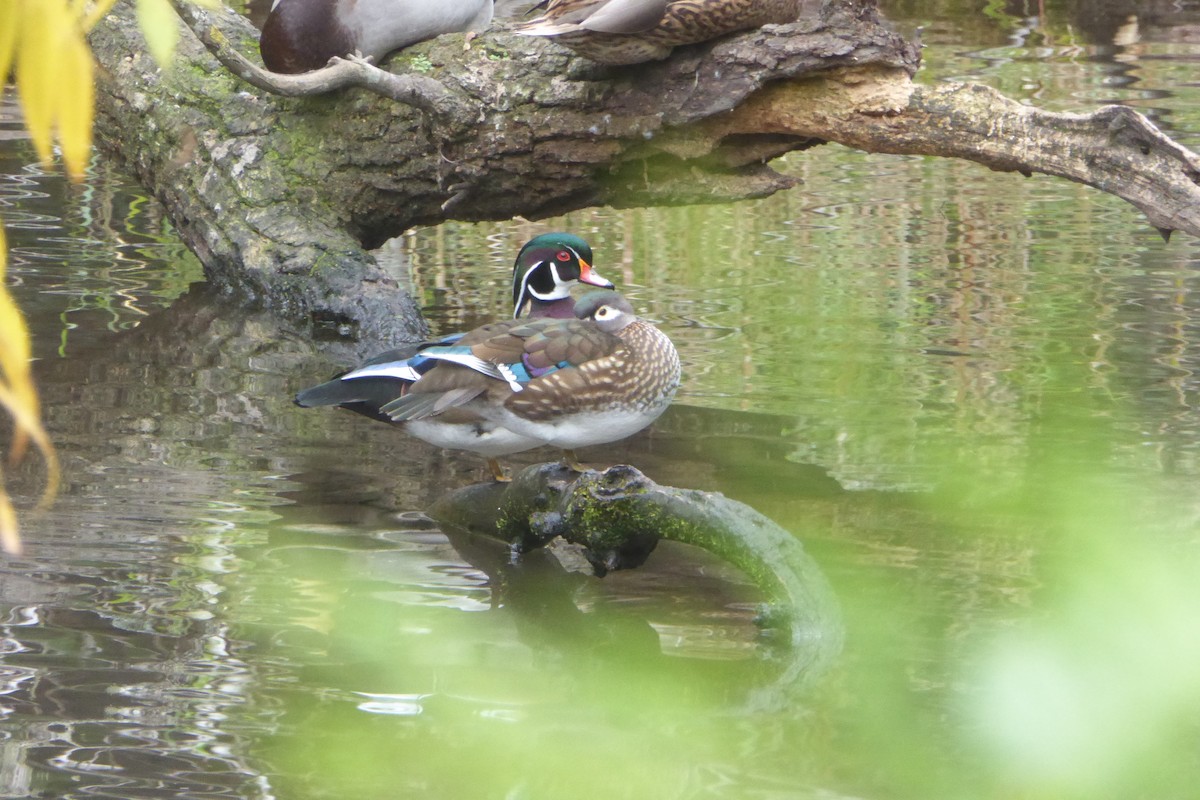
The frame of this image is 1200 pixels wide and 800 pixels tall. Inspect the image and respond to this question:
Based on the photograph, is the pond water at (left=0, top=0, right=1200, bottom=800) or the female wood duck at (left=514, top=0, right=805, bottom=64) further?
the female wood duck at (left=514, top=0, right=805, bottom=64)

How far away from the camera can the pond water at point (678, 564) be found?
2482 mm

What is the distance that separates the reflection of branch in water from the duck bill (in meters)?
1.24

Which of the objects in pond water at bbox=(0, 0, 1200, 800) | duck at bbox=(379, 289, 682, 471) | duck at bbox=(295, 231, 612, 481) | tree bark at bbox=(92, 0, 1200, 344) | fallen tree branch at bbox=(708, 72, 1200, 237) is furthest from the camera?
tree bark at bbox=(92, 0, 1200, 344)

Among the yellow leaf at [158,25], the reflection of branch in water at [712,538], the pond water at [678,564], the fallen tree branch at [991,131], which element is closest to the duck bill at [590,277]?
the pond water at [678,564]

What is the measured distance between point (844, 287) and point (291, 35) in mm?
2241

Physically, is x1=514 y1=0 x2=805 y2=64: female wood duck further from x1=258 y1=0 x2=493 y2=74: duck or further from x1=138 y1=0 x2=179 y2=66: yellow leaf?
x1=138 y1=0 x2=179 y2=66: yellow leaf

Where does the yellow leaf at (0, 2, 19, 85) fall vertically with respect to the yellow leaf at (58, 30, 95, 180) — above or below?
above

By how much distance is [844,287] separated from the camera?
5844 millimetres

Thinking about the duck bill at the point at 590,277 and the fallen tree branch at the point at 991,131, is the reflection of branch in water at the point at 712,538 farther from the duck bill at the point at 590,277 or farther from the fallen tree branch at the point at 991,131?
the fallen tree branch at the point at 991,131

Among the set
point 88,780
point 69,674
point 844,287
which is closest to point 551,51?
point 844,287

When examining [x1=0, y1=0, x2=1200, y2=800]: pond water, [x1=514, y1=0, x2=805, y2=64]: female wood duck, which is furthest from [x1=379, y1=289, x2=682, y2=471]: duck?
[x1=514, y1=0, x2=805, y2=64]: female wood duck

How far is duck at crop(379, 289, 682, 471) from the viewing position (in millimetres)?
3506

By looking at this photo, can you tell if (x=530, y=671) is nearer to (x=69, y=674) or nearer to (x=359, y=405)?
(x=69, y=674)

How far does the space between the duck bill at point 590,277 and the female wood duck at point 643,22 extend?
67 cm
